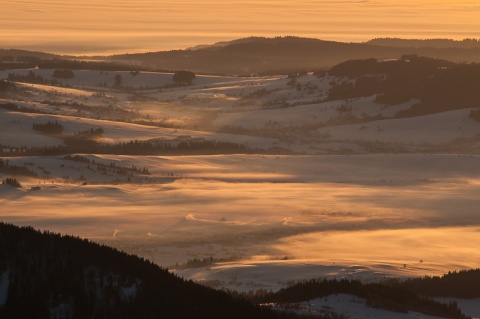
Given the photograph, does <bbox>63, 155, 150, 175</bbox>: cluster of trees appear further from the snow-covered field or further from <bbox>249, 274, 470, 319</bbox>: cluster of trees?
<bbox>249, 274, 470, 319</bbox>: cluster of trees

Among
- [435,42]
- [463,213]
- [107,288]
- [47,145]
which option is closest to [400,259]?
[463,213]

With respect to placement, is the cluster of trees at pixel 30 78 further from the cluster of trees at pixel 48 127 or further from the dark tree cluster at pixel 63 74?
the cluster of trees at pixel 48 127

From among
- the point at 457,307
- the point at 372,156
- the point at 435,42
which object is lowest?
the point at 457,307

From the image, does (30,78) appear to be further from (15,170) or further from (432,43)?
(432,43)

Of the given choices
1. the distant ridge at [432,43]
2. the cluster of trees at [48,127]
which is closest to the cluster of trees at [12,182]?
the cluster of trees at [48,127]

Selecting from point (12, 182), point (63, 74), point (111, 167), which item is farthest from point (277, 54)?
point (12, 182)

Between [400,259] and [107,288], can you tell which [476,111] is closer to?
[400,259]
